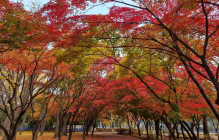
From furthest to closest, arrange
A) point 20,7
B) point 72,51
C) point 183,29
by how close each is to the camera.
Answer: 1. point 72,51
2. point 20,7
3. point 183,29

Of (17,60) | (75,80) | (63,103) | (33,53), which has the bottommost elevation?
(63,103)

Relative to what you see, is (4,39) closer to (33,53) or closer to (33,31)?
(33,31)

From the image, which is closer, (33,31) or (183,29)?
(183,29)

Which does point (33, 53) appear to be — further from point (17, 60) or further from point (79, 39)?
point (79, 39)

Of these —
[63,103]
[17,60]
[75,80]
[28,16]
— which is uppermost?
[28,16]

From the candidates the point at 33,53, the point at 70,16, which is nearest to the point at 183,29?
the point at 70,16

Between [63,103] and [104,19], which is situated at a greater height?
[104,19]

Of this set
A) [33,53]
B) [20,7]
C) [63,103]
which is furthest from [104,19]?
[63,103]

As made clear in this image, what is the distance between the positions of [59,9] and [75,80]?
577 centimetres

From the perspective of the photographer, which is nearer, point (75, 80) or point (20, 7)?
point (20, 7)

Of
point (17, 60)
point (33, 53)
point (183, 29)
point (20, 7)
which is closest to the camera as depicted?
point (183, 29)

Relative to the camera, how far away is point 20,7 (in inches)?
205

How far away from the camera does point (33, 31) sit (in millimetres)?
5277

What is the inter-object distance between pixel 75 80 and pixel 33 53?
134 inches
